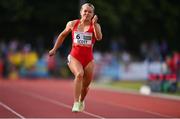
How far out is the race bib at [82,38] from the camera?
1110 cm

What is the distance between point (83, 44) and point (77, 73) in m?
0.54

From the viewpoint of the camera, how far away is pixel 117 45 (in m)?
42.8

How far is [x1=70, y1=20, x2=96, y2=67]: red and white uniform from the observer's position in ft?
36.5

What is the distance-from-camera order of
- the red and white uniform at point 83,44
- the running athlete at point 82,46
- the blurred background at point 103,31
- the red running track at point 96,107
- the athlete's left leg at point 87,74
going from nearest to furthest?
the running athlete at point 82,46
the red and white uniform at point 83,44
the athlete's left leg at point 87,74
the red running track at point 96,107
the blurred background at point 103,31

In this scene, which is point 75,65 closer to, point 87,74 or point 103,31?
point 87,74

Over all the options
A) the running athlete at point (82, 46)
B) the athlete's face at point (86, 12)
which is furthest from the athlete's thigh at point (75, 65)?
the athlete's face at point (86, 12)

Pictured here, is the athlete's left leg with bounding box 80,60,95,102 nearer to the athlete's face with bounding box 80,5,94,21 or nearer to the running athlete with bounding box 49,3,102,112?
the running athlete with bounding box 49,3,102,112

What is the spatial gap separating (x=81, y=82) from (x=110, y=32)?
31460mm

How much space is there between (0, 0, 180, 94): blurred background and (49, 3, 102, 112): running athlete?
22.8 metres

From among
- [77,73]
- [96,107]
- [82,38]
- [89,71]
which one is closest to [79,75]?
[77,73]

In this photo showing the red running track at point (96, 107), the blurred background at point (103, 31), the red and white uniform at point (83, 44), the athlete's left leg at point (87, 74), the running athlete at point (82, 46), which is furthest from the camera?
the blurred background at point (103, 31)

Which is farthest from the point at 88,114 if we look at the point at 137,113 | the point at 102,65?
the point at 102,65

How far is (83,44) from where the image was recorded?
11.1 metres

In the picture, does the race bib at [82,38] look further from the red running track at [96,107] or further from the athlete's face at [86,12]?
the red running track at [96,107]
